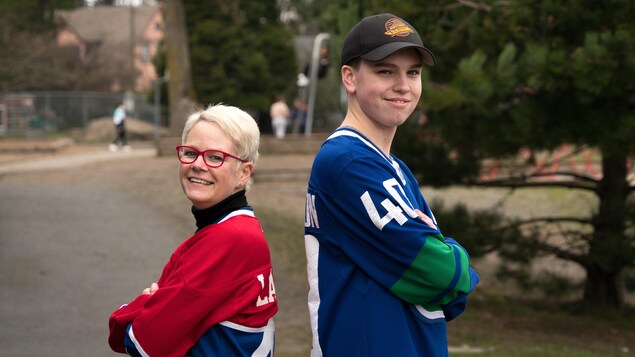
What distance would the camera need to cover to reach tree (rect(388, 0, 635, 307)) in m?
6.47

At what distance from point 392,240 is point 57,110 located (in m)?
35.7

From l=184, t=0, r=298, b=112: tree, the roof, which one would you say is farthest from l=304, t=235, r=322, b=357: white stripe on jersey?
the roof

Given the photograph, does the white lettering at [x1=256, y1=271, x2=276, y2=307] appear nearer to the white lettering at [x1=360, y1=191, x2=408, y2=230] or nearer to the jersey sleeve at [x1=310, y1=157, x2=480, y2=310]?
the jersey sleeve at [x1=310, y1=157, x2=480, y2=310]

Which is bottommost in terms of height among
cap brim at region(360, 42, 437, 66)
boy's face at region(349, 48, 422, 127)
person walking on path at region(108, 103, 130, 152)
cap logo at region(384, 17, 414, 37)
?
person walking on path at region(108, 103, 130, 152)

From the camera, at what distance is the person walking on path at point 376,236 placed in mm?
2533

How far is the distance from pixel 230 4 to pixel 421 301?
94.2 ft

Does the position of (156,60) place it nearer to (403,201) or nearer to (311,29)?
(311,29)

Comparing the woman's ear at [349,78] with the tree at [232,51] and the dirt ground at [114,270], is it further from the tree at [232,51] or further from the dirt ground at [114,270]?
the tree at [232,51]

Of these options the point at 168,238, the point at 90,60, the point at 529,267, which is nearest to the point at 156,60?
the point at 90,60

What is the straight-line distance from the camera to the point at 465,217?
8.54 meters

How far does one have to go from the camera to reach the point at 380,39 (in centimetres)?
267

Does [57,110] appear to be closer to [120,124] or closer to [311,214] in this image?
[120,124]

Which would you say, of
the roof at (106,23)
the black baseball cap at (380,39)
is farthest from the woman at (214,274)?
the roof at (106,23)

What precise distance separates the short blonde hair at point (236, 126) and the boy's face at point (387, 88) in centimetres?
37
